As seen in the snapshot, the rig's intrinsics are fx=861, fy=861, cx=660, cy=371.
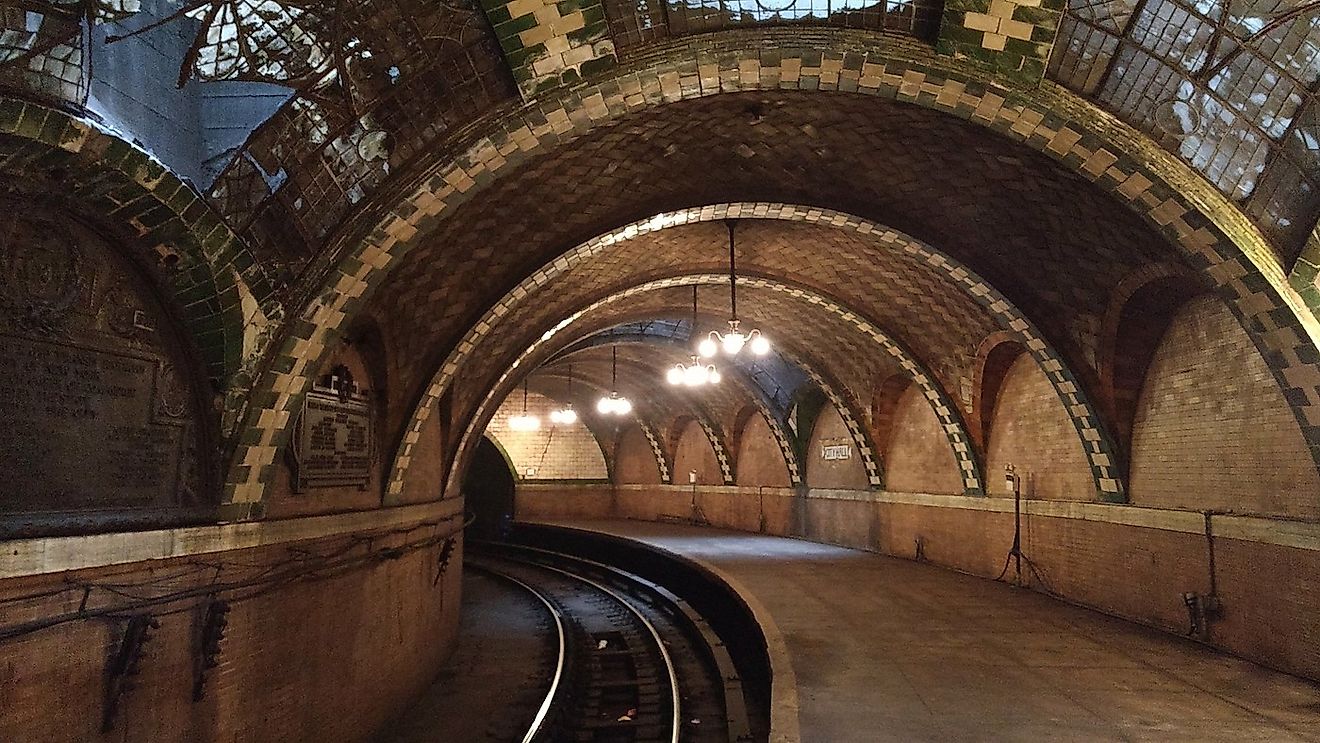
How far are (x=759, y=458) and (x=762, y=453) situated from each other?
184 millimetres

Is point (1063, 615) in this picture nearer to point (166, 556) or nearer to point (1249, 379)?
point (1249, 379)

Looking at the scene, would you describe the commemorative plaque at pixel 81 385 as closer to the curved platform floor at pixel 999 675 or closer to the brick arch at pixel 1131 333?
the curved platform floor at pixel 999 675

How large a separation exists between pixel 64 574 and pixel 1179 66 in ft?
21.9

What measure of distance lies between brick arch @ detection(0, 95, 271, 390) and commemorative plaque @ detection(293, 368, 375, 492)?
112 cm

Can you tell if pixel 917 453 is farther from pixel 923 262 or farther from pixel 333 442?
pixel 333 442

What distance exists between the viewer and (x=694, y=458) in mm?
22234

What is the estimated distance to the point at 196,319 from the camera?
5.16m

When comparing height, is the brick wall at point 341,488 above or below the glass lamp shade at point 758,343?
→ below

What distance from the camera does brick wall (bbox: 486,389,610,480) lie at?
77.3 feet

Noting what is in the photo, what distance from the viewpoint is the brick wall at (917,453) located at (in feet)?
42.0

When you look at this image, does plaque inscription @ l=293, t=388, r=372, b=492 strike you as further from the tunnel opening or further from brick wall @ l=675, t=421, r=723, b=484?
the tunnel opening

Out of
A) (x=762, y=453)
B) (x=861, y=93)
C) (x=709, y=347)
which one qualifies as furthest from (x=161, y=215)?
(x=762, y=453)

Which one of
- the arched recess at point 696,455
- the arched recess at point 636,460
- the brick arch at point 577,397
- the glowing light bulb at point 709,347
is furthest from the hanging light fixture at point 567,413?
the glowing light bulb at point 709,347

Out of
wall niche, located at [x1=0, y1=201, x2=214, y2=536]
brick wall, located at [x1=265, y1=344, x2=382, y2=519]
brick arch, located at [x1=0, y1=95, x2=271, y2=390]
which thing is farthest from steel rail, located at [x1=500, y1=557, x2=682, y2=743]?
brick arch, located at [x1=0, y1=95, x2=271, y2=390]
